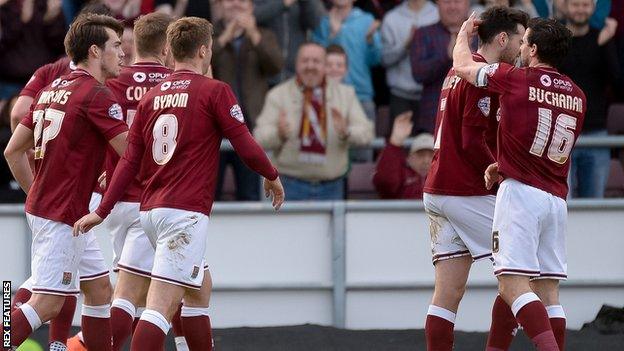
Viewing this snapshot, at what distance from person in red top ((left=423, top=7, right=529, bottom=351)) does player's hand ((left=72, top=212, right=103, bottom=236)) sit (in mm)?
1782

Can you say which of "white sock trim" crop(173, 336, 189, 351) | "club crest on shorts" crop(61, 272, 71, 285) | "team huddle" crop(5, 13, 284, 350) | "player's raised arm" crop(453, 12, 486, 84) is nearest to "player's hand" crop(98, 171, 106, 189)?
"team huddle" crop(5, 13, 284, 350)

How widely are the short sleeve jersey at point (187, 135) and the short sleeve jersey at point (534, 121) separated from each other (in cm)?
130

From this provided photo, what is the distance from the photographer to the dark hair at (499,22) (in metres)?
7.65

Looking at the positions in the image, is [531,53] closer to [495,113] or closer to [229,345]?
[495,113]

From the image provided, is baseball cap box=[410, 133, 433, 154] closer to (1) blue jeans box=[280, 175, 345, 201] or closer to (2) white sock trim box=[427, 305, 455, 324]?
(1) blue jeans box=[280, 175, 345, 201]

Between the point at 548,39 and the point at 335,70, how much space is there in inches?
152

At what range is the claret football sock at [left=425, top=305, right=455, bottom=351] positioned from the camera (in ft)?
25.3

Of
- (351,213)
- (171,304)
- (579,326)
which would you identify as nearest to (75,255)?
(171,304)

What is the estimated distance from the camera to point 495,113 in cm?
764

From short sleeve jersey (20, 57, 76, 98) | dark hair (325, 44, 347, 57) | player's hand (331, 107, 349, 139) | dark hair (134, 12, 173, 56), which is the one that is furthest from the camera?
dark hair (325, 44, 347, 57)

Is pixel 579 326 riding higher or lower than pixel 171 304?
lower

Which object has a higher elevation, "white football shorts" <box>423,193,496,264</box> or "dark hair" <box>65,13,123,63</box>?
"dark hair" <box>65,13,123,63</box>

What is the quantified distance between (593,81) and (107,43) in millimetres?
4564

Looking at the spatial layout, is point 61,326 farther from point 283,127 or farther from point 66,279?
point 283,127
